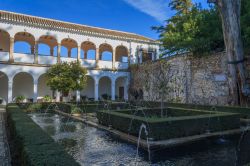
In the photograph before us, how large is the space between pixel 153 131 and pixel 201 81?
37.4 feet

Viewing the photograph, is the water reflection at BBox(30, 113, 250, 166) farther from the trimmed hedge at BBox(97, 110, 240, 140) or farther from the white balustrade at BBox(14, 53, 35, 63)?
the white balustrade at BBox(14, 53, 35, 63)

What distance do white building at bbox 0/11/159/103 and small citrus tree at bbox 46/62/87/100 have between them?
299cm

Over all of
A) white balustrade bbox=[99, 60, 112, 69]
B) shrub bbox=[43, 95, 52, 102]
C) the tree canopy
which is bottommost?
shrub bbox=[43, 95, 52, 102]

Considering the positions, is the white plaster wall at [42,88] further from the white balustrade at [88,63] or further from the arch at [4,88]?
the white balustrade at [88,63]

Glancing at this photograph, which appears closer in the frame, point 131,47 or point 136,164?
point 136,164

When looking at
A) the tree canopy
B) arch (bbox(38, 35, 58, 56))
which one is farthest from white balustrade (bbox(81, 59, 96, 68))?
the tree canopy

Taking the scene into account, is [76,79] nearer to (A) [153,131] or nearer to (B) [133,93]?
(B) [133,93]

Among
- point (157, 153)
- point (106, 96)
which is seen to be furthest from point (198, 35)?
point (157, 153)

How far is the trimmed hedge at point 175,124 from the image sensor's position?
20.3 feet

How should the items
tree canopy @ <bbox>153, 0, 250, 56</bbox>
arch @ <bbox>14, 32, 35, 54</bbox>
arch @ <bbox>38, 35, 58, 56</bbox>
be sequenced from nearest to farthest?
tree canopy @ <bbox>153, 0, 250, 56</bbox> → arch @ <bbox>14, 32, 35, 54</bbox> → arch @ <bbox>38, 35, 58, 56</bbox>

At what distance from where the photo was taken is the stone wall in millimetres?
14875

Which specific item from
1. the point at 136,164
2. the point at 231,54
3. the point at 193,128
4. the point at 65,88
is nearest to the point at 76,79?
the point at 65,88

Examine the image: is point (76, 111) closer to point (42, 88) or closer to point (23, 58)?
point (23, 58)

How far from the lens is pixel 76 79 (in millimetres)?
17688
